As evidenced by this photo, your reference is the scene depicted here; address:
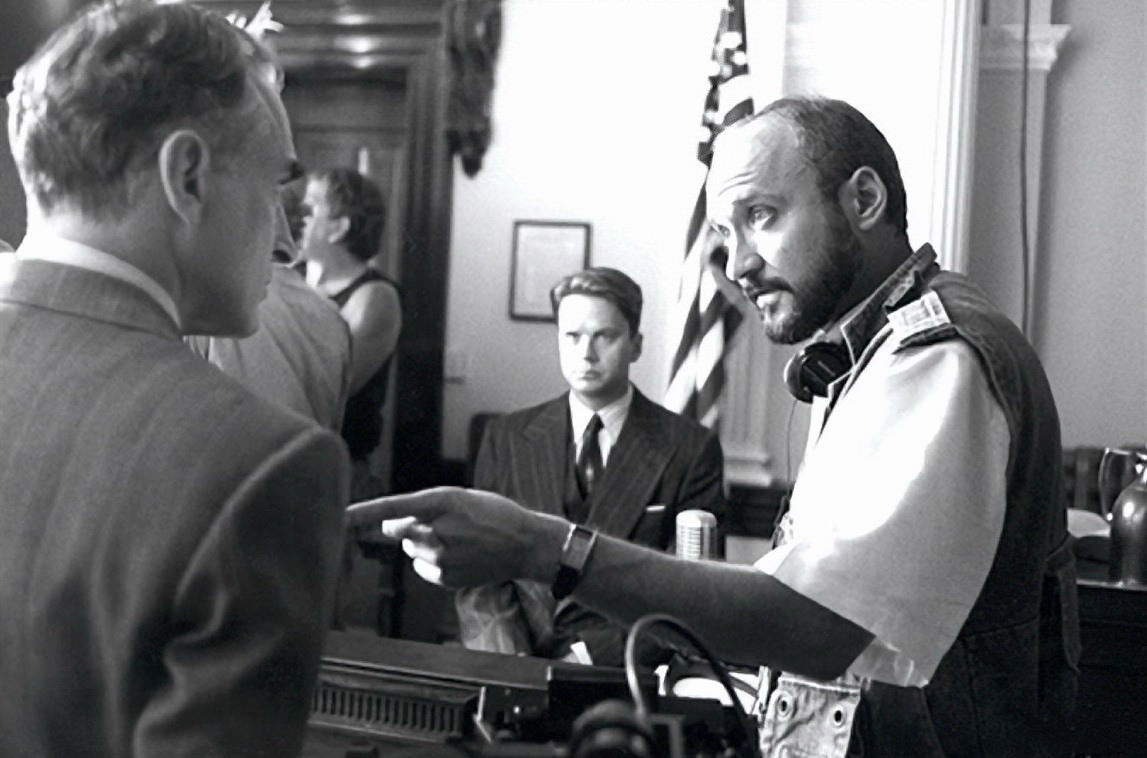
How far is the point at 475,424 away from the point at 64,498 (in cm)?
476

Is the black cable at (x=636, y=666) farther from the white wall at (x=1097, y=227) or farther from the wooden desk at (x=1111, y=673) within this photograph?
the white wall at (x=1097, y=227)

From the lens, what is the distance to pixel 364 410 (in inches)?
203

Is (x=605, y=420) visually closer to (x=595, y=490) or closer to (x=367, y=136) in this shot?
(x=595, y=490)

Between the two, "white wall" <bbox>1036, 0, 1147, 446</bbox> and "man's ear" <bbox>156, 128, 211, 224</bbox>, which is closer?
"man's ear" <bbox>156, 128, 211, 224</bbox>

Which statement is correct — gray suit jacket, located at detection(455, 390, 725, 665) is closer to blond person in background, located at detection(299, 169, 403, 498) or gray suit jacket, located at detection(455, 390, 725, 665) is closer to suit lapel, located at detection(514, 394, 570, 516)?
suit lapel, located at detection(514, 394, 570, 516)

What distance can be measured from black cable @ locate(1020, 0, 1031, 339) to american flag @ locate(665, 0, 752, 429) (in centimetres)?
96

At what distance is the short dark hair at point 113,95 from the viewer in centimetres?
94

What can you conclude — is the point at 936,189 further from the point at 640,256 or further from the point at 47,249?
the point at 47,249

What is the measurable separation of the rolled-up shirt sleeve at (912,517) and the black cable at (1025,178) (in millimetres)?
3693

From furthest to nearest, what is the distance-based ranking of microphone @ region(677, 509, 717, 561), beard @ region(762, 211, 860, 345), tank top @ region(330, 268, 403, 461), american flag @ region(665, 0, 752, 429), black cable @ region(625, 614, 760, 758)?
tank top @ region(330, 268, 403, 461), american flag @ region(665, 0, 752, 429), microphone @ region(677, 509, 717, 561), beard @ region(762, 211, 860, 345), black cable @ region(625, 614, 760, 758)

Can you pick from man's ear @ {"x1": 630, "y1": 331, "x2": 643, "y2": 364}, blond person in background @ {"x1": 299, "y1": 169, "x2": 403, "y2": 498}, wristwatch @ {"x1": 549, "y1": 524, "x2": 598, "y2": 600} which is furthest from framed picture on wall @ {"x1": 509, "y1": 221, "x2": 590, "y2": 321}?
wristwatch @ {"x1": 549, "y1": 524, "x2": 598, "y2": 600}

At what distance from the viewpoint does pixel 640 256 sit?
5.53 meters

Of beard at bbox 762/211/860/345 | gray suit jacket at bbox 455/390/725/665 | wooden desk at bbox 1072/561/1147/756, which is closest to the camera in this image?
beard at bbox 762/211/860/345

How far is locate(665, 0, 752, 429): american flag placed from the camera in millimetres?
4832
